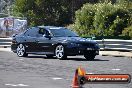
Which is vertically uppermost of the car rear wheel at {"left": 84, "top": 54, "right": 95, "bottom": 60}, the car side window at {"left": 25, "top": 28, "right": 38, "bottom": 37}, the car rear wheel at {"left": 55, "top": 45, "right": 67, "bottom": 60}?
the car side window at {"left": 25, "top": 28, "right": 38, "bottom": 37}

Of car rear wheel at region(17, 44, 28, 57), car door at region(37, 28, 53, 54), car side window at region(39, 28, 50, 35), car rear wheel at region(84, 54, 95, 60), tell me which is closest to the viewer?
car rear wheel at region(84, 54, 95, 60)

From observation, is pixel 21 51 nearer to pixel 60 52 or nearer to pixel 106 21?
pixel 60 52

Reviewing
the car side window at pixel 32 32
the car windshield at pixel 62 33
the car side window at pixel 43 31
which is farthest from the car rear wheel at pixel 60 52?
the car side window at pixel 32 32

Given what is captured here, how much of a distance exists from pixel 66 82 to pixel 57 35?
9194 mm

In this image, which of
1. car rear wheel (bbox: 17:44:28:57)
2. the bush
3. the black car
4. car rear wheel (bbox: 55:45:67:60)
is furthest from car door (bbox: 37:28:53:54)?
the bush

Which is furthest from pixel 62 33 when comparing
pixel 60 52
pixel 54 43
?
pixel 60 52

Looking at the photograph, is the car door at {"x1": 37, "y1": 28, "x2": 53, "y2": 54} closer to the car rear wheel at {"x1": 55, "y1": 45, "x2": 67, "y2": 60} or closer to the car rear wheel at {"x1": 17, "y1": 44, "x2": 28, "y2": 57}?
the car rear wheel at {"x1": 55, "y1": 45, "x2": 67, "y2": 60}

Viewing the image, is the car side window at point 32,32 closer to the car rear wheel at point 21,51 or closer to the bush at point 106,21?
the car rear wheel at point 21,51

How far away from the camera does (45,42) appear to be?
20.7 meters

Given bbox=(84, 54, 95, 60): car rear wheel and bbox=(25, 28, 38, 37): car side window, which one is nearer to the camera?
bbox=(84, 54, 95, 60): car rear wheel

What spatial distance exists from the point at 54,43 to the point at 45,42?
0.67 m

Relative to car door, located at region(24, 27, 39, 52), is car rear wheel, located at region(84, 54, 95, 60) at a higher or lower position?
lower

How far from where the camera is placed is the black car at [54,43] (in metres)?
19.6

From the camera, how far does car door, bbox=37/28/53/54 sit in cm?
2048
